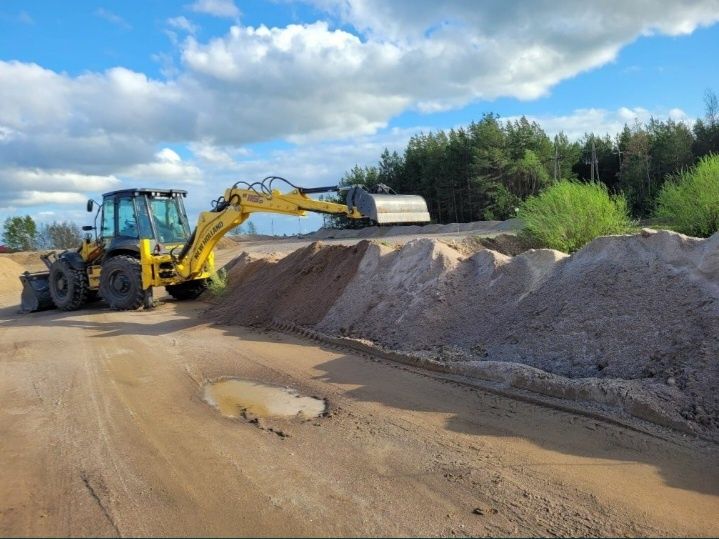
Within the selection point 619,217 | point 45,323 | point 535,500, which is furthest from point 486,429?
point 45,323

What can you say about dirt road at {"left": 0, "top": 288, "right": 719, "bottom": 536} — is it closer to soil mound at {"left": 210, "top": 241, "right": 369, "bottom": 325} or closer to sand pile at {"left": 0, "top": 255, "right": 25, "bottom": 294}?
soil mound at {"left": 210, "top": 241, "right": 369, "bottom": 325}

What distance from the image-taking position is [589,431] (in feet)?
16.2

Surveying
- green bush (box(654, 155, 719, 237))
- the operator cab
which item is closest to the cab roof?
the operator cab

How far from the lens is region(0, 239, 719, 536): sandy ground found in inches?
143

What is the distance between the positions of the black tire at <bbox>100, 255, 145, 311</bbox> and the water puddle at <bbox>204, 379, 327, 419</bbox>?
8118mm

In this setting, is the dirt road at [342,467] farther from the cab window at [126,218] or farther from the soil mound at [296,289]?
the cab window at [126,218]

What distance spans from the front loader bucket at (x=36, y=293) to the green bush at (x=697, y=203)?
54.7ft

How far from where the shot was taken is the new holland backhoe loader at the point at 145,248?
40.6ft

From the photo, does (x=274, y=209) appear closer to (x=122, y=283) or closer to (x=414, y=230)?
(x=122, y=283)

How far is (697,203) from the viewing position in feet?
32.5

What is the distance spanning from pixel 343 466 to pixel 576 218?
7.98 metres

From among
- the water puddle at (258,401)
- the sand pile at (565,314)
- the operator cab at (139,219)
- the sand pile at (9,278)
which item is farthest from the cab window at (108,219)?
the sand pile at (9,278)

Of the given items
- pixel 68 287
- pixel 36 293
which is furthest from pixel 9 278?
pixel 68 287

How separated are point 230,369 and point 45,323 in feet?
26.7
